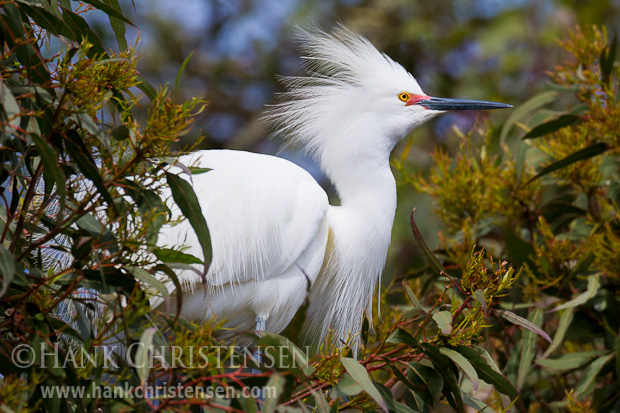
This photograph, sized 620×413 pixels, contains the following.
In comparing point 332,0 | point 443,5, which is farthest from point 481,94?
point 332,0

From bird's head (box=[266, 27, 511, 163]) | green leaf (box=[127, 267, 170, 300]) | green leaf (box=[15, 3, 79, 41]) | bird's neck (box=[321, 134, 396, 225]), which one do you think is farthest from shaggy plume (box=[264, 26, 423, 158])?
green leaf (box=[127, 267, 170, 300])

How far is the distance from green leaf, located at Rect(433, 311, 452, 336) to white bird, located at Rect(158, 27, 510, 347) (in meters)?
0.49

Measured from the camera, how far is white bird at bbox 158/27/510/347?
1.86 m

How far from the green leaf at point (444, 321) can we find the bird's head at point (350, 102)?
0.90 m

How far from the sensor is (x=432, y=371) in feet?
4.35

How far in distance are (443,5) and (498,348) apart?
109 inches

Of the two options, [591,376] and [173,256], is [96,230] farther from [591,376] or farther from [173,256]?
[591,376]

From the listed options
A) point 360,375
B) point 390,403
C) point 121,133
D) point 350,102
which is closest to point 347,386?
point 360,375

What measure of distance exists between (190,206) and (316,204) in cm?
84

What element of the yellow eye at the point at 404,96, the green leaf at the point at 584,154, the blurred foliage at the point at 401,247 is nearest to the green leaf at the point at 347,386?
the blurred foliage at the point at 401,247

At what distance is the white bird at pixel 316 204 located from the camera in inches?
73.2

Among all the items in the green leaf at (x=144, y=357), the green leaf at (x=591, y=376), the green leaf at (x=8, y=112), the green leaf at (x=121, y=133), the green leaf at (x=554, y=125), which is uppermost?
the green leaf at (x=8, y=112)

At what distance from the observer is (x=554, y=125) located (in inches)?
84.9

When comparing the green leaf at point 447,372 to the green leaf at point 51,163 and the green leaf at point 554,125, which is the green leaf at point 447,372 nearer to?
the green leaf at point 51,163
